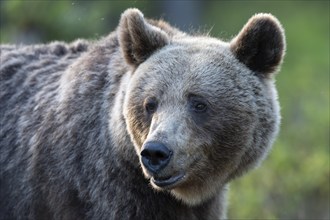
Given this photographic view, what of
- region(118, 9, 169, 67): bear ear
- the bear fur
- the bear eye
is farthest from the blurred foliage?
the bear eye

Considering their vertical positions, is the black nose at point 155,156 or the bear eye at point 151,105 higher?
the bear eye at point 151,105

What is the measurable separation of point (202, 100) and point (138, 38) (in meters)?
0.79

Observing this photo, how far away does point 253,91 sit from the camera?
27.6 feet

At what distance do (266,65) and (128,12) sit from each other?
1181mm

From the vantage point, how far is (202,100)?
8195mm

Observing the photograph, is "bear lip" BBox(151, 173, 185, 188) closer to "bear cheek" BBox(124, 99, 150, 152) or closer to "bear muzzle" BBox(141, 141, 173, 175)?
"bear muzzle" BBox(141, 141, 173, 175)

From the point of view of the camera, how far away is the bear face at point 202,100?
810 cm

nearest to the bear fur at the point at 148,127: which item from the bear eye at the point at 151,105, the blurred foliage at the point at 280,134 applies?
the bear eye at the point at 151,105

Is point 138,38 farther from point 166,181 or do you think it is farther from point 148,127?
point 166,181

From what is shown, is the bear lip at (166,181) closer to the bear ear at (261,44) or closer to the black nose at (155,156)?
the black nose at (155,156)

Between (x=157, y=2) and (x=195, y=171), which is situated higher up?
(x=157, y=2)

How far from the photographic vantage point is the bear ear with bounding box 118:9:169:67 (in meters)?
8.55

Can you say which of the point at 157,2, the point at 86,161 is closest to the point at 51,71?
the point at 86,161

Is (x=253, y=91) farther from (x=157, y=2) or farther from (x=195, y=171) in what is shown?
(x=157, y=2)
